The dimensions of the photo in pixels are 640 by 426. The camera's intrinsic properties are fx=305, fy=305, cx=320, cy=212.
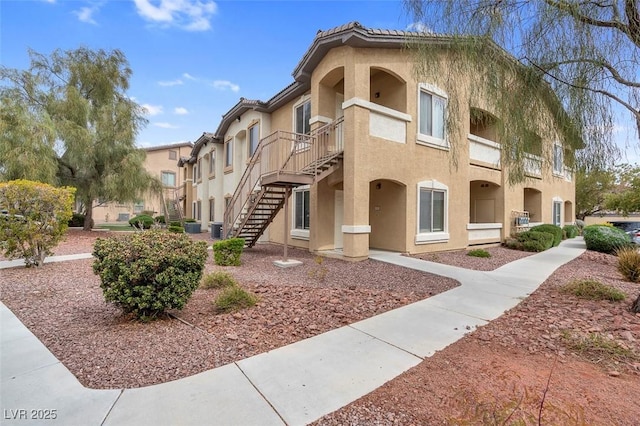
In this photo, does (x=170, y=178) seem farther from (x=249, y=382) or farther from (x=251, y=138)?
(x=249, y=382)

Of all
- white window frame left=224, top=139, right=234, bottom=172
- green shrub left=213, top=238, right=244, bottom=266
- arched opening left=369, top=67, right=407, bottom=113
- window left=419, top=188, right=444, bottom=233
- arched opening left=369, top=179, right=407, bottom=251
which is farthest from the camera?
white window frame left=224, top=139, right=234, bottom=172

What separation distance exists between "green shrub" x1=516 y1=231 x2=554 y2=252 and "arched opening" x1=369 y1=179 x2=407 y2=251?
7.19m

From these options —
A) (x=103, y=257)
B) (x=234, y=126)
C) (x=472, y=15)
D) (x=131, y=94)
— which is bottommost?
(x=103, y=257)

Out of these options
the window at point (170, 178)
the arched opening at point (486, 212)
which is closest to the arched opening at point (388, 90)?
the arched opening at point (486, 212)

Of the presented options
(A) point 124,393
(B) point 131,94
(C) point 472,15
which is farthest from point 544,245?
(B) point 131,94

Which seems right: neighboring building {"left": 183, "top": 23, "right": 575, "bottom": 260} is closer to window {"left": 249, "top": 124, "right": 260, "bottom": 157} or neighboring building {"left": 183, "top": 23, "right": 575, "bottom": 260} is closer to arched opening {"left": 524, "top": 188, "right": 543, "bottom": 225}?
window {"left": 249, "top": 124, "right": 260, "bottom": 157}

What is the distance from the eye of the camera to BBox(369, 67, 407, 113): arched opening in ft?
37.3

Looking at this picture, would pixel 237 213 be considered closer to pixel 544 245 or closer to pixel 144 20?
pixel 144 20

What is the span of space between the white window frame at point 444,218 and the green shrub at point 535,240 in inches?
186

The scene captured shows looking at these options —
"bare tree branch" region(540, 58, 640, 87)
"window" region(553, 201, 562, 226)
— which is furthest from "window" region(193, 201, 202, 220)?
"window" region(553, 201, 562, 226)

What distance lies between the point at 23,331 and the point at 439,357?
564 cm

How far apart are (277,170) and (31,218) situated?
643cm

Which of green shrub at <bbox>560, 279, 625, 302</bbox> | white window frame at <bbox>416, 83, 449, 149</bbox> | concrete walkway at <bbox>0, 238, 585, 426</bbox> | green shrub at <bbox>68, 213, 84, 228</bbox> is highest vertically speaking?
white window frame at <bbox>416, 83, 449, 149</bbox>

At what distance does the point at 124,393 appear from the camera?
288 centimetres
